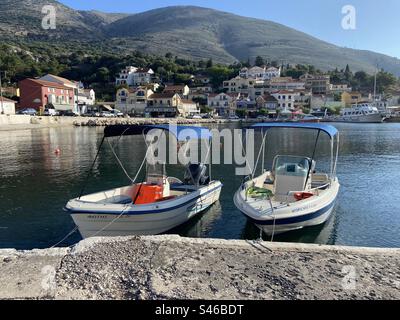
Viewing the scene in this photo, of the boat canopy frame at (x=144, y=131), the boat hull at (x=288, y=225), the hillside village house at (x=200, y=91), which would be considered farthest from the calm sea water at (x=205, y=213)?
the hillside village house at (x=200, y=91)

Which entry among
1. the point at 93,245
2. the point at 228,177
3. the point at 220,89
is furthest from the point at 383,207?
the point at 220,89

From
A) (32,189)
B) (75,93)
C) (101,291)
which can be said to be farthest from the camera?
(75,93)

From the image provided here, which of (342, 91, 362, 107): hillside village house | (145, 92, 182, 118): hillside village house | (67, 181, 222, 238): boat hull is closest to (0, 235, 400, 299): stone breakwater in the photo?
(67, 181, 222, 238): boat hull

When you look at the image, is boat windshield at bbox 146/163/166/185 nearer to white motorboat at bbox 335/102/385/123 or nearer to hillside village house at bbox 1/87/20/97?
hillside village house at bbox 1/87/20/97

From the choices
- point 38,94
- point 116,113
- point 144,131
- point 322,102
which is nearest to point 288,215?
point 144,131

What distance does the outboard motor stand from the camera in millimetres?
15794

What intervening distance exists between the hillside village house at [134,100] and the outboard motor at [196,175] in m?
103

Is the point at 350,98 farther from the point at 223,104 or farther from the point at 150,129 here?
the point at 150,129

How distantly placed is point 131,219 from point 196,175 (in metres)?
5.11

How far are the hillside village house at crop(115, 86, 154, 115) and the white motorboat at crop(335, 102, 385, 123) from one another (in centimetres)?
6392

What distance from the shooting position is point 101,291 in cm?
620

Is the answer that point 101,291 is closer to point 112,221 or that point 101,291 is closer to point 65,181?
point 112,221

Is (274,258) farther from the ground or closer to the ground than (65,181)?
farther from the ground
